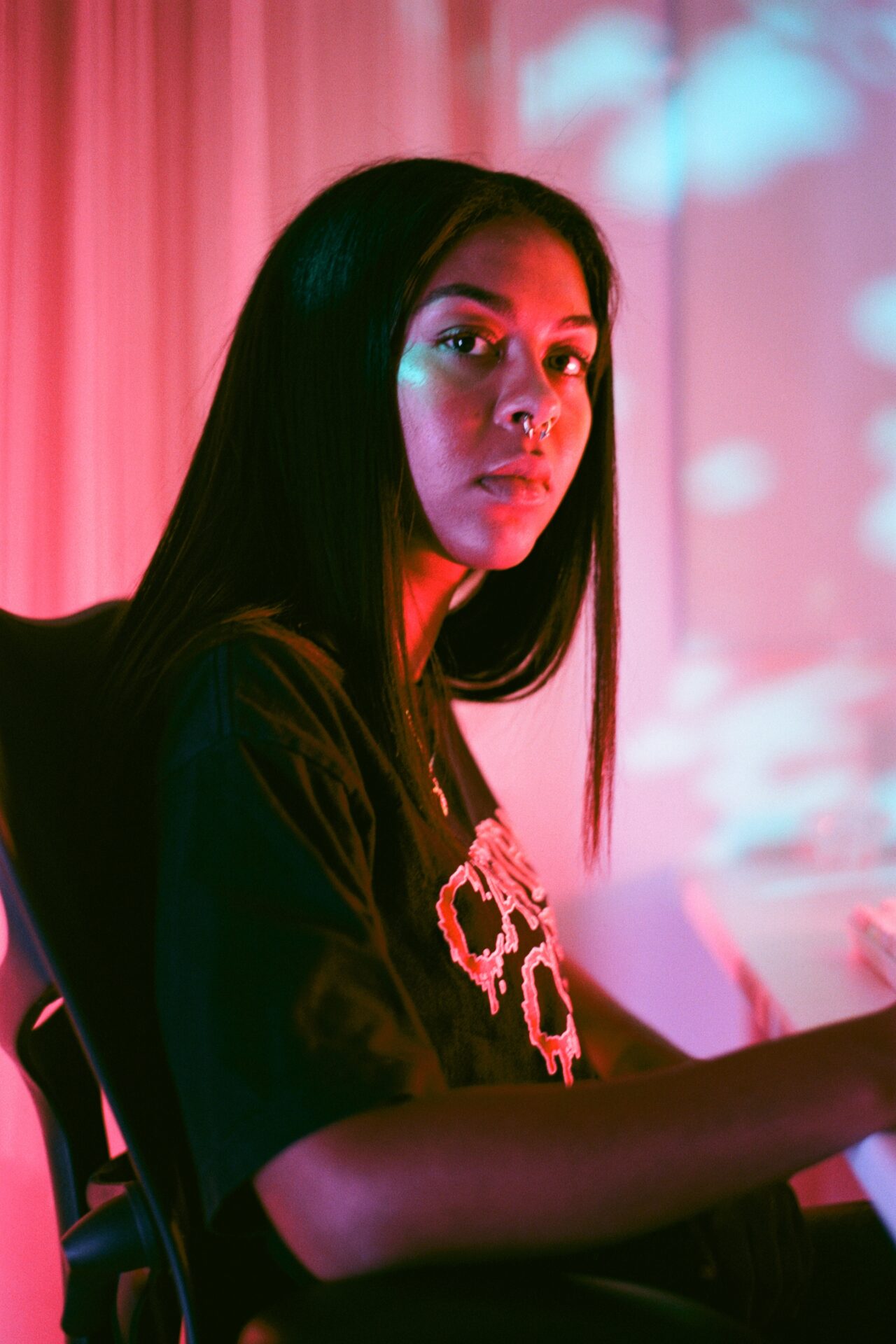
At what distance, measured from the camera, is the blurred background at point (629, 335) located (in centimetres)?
145

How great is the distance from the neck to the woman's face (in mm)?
13

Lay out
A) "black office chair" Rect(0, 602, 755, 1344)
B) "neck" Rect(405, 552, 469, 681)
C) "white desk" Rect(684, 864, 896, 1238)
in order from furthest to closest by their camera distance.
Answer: "neck" Rect(405, 552, 469, 681) → "white desk" Rect(684, 864, 896, 1238) → "black office chair" Rect(0, 602, 755, 1344)

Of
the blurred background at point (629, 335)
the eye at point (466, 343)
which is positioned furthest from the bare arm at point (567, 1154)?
the blurred background at point (629, 335)

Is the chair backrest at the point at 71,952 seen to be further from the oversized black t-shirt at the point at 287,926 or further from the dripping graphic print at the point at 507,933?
the dripping graphic print at the point at 507,933

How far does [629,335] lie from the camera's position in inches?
62.7

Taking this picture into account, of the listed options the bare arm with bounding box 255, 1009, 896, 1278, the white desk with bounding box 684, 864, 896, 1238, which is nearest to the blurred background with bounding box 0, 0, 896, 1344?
the white desk with bounding box 684, 864, 896, 1238

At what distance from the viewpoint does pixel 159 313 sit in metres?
1.49

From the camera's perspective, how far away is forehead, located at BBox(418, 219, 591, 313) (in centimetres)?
78

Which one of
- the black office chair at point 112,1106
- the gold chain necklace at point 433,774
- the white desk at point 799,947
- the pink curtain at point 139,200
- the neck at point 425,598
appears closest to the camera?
the black office chair at point 112,1106

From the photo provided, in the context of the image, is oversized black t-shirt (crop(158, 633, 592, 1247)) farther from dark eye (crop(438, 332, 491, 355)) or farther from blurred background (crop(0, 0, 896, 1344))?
blurred background (crop(0, 0, 896, 1344))

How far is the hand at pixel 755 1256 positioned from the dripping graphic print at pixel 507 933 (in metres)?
0.16

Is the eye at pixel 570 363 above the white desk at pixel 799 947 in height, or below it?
above

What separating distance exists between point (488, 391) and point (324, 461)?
0.15 metres

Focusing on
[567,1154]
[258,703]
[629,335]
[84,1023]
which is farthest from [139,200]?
[567,1154]
